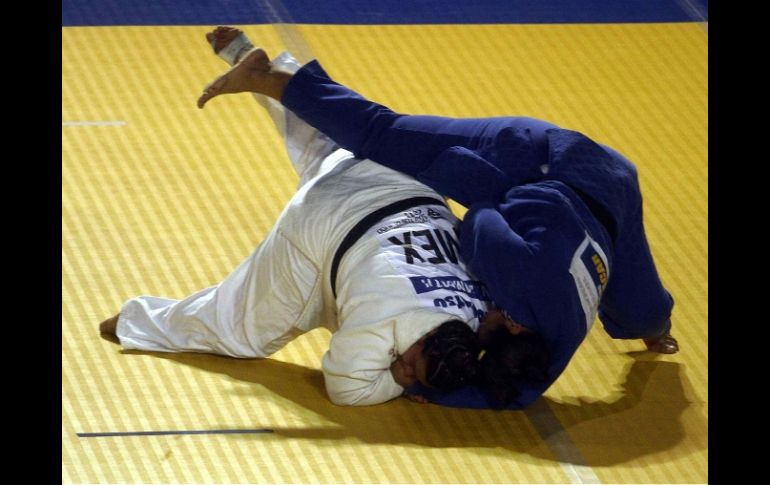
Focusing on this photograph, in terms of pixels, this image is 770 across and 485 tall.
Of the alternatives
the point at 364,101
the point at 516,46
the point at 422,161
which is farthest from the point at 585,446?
the point at 516,46

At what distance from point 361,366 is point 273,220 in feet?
3.88

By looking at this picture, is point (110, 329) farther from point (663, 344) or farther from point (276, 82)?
point (663, 344)

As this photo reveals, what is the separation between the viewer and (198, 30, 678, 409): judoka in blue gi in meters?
3.17

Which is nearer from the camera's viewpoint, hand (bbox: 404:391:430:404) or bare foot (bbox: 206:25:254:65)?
hand (bbox: 404:391:430:404)

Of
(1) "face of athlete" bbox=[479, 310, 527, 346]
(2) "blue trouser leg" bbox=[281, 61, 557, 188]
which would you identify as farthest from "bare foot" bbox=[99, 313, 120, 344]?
(1) "face of athlete" bbox=[479, 310, 527, 346]

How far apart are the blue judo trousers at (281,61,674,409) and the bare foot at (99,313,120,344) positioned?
0.73 m

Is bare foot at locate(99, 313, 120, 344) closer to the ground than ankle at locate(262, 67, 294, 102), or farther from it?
closer to the ground

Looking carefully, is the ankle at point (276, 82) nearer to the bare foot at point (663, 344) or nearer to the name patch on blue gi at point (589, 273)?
the name patch on blue gi at point (589, 273)

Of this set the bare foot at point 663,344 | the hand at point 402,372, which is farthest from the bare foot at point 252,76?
the bare foot at point 663,344

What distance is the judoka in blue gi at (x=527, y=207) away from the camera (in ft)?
10.4

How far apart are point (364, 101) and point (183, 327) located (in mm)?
763

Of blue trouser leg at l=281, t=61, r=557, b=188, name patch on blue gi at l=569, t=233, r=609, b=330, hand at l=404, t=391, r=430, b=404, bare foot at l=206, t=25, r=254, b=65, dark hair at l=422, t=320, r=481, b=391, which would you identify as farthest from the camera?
bare foot at l=206, t=25, r=254, b=65

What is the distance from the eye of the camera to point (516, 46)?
5.62 meters

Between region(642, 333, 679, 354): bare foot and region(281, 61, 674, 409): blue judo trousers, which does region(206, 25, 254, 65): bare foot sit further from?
region(642, 333, 679, 354): bare foot
